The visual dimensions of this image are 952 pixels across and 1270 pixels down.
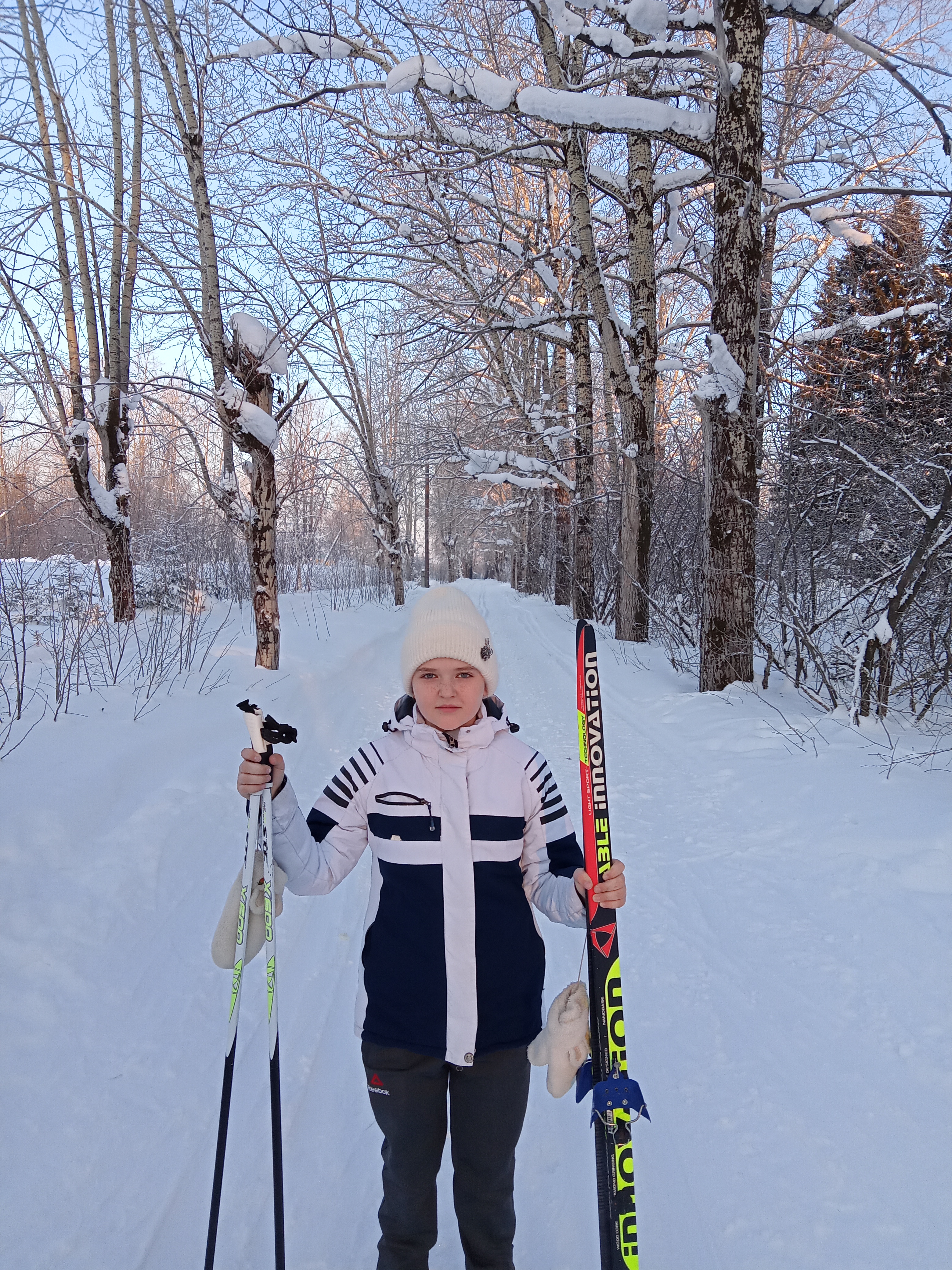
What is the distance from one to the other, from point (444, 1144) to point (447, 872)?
659mm

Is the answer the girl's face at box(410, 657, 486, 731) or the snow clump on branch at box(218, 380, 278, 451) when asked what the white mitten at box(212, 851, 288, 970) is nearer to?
the girl's face at box(410, 657, 486, 731)

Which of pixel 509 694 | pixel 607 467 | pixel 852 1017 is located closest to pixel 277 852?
pixel 852 1017

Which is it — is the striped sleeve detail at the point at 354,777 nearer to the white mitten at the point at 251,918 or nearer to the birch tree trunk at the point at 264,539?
the white mitten at the point at 251,918

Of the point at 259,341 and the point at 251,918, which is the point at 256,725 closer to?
the point at 251,918

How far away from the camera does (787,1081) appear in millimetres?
2406

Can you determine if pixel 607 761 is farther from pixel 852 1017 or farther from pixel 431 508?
pixel 431 508

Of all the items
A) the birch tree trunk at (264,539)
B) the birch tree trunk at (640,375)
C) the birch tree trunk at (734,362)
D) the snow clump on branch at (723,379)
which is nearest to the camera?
the birch tree trunk at (734,362)

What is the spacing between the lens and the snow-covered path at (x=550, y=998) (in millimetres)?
1935

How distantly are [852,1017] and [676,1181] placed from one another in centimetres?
105

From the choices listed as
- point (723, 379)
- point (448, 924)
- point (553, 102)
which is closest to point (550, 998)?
point (448, 924)

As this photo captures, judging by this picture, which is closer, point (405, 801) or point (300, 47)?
point (405, 801)

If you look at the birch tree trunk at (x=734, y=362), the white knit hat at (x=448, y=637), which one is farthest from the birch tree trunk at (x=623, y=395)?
the white knit hat at (x=448, y=637)

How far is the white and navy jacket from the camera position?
1.62m

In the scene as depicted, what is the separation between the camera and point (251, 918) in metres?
1.80
